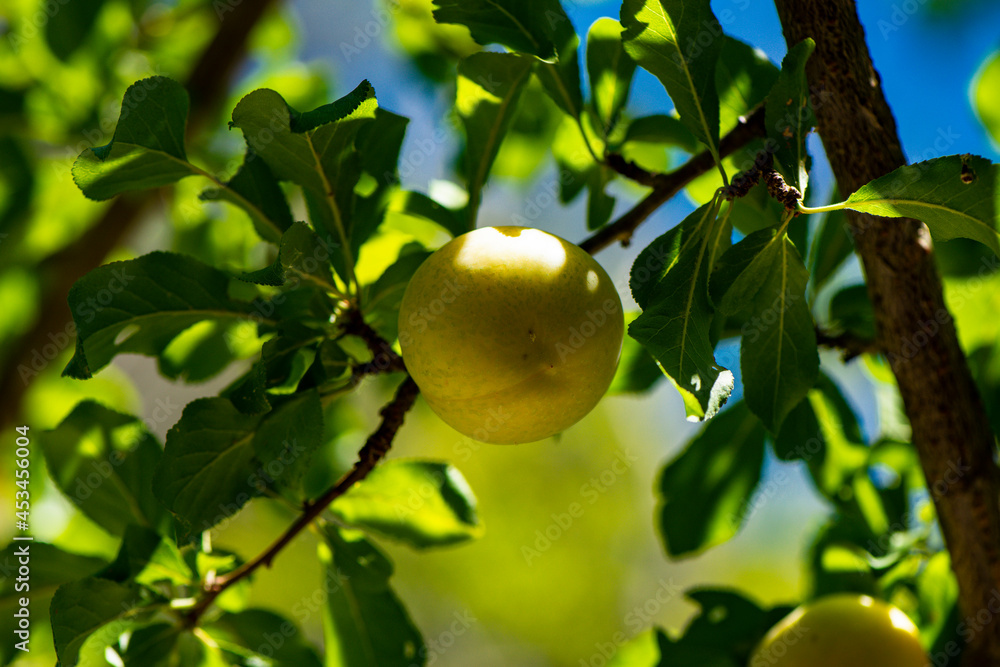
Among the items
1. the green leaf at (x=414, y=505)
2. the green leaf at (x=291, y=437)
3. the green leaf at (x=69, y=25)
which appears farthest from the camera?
the green leaf at (x=69, y=25)

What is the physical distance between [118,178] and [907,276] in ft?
2.46

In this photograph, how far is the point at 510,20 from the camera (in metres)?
0.75

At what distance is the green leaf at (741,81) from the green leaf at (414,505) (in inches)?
19.6

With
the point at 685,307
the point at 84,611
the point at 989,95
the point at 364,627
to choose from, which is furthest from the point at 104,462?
the point at 989,95

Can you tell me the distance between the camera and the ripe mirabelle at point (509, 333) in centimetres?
63

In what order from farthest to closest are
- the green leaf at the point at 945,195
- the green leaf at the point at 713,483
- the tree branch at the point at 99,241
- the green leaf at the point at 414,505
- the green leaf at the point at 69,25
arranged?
the tree branch at the point at 99,241 < the green leaf at the point at 69,25 < the green leaf at the point at 713,483 < the green leaf at the point at 414,505 < the green leaf at the point at 945,195

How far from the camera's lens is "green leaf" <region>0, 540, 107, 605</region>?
3.07 ft

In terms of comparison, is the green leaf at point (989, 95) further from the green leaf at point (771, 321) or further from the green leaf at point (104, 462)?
the green leaf at point (104, 462)

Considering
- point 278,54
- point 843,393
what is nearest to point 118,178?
point 843,393

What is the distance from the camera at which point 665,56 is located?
647 mm

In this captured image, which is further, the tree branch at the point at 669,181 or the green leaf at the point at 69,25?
the green leaf at the point at 69,25

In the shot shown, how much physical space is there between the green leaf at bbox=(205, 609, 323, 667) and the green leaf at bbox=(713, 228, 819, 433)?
0.60m
